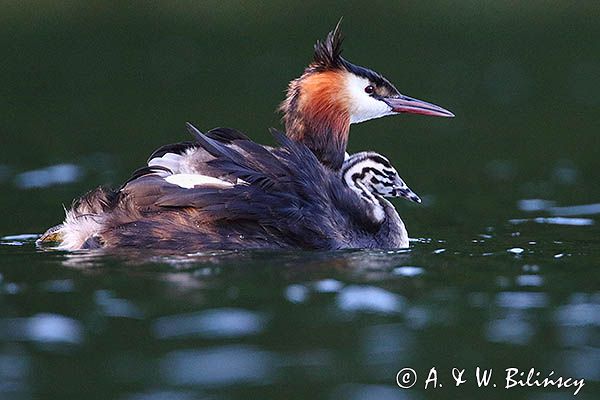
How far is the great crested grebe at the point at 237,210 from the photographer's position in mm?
A: 8609

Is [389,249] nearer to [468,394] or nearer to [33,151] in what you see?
[468,394]

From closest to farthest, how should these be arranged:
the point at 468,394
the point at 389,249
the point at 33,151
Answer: the point at 468,394
the point at 389,249
the point at 33,151

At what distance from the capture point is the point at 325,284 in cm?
765

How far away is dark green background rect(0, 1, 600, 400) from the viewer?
254 inches

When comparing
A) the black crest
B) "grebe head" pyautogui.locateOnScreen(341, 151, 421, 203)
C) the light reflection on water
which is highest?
the black crest

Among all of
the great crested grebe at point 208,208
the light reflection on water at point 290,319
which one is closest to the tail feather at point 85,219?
the great crested grebe at point 208,208

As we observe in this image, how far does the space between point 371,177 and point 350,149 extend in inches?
179

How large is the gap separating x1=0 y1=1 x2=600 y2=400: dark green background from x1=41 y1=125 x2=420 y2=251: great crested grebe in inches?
11.0

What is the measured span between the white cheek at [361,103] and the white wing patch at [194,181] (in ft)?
5.39

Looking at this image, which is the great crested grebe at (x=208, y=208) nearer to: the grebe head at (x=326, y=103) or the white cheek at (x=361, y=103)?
the grebe head at (x=326, y=103)

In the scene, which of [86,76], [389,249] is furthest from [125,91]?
[389,249]

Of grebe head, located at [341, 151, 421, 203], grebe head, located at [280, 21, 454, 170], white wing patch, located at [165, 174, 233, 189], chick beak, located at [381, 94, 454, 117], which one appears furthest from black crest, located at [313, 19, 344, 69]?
white wing patch, located at [165, 174, 233, 189]

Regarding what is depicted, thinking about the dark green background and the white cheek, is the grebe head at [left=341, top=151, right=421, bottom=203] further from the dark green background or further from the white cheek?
the white cheek

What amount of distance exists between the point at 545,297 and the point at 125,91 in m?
10.8
